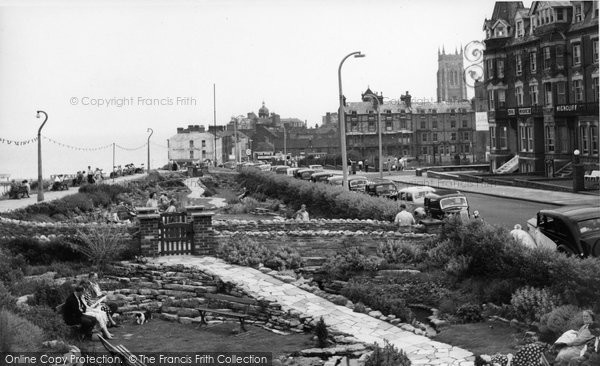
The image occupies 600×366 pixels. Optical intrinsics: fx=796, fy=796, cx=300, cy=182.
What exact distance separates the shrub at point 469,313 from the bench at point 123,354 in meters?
5.64

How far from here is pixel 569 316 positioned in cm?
1181

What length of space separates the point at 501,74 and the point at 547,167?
10.1m

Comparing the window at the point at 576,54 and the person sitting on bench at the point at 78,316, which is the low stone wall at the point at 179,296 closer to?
the person sitting on bench at the point at 78,316

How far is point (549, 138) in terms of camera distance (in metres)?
48.7

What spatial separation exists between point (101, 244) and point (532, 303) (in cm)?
1019

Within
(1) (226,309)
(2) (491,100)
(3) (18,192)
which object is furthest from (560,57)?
(1) (226,309)

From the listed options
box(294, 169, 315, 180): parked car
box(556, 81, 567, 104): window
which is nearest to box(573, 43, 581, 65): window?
box(556, 81, 567, 104): window

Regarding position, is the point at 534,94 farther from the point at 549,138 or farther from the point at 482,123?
the point at 482,123

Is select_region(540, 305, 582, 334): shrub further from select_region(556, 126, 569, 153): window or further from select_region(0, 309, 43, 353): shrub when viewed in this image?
select_region(556, 126, 569, 153): window

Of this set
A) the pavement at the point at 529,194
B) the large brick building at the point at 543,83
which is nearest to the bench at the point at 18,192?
the pavement at the point at 529,194

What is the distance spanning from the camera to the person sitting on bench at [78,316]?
1295 cm

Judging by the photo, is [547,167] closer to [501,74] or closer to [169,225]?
[501,74]

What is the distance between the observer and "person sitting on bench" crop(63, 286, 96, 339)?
42.5 feet

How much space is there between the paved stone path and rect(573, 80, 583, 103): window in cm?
3197
